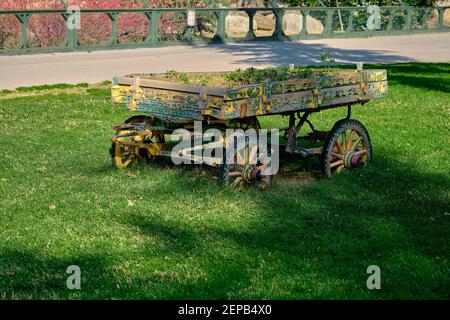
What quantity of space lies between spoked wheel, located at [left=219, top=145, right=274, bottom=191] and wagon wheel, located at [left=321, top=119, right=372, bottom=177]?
793 mm

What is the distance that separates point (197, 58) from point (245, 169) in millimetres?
13642

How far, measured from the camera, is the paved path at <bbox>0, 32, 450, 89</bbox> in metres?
18.7

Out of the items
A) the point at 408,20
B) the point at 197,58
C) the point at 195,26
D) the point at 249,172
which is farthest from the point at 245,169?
the point at 408,20

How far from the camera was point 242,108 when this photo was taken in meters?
8.24

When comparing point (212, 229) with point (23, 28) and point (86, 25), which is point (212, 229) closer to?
point (23, 28)

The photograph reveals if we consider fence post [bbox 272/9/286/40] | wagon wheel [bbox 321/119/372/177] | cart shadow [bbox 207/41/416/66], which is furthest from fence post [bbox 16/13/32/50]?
wagon wheel [bbox 321/119/372/177]

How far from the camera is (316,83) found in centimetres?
891

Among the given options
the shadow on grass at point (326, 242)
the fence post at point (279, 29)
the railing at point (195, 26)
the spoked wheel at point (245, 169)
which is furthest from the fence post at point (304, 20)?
the spoked wheel at point (245, 169)

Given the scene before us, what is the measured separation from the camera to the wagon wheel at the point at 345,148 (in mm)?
9250

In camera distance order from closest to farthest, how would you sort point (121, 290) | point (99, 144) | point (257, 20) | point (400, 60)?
point (121, 290) < point (99, 144) < point (400, 60) < point (257, 20)
